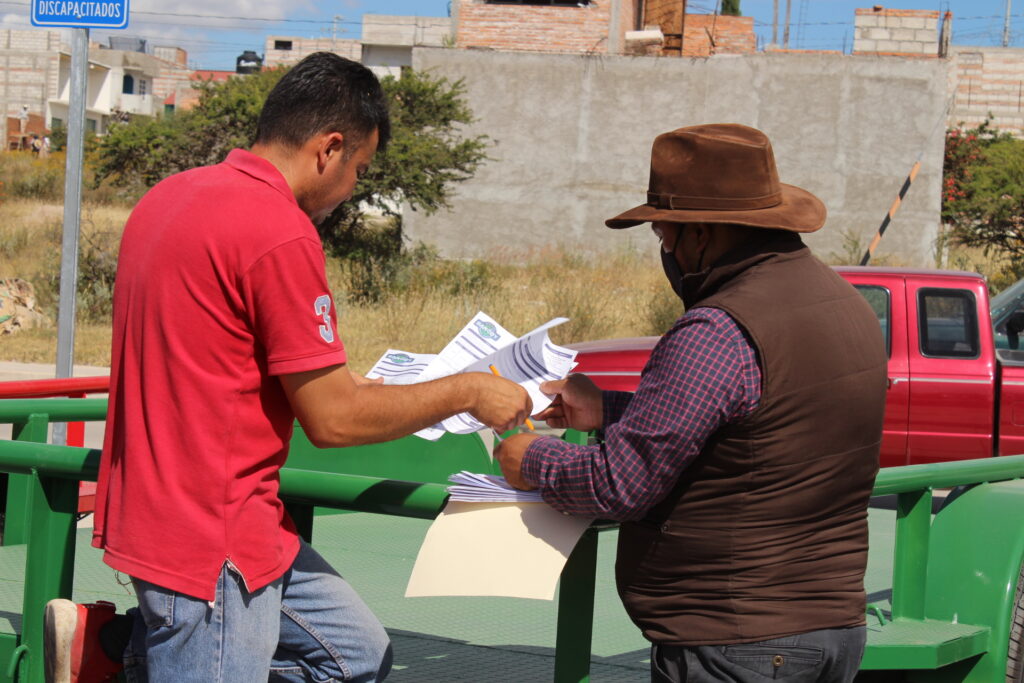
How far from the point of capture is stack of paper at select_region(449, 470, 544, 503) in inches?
96.0

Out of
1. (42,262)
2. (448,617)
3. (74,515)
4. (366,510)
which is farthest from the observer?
(42,262)

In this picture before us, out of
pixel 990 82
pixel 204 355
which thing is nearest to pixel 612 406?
pixel 204 355

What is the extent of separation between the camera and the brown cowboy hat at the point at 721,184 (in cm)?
224

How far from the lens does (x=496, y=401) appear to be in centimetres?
250

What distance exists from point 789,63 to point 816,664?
1145 inches

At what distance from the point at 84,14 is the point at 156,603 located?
5278 mm

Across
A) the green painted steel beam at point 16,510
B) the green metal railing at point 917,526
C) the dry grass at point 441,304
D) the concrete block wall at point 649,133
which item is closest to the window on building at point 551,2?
the concrete block wall at point 649,133

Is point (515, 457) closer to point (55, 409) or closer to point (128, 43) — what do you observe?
point (55, 409)

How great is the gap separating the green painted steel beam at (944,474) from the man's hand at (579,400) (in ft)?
2.38

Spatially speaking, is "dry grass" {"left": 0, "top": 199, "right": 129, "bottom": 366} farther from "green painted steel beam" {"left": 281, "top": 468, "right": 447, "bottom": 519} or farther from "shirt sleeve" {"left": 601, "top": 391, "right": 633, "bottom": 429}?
"shirt sleeve" {"left": 601, "top": 391, "right": 633, "bottom": 429}

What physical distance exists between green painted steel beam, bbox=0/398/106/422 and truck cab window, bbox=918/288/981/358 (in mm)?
6866

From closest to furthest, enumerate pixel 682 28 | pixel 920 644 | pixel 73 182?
pixel 920 644 → pixel 73 182 → pixel 682 28

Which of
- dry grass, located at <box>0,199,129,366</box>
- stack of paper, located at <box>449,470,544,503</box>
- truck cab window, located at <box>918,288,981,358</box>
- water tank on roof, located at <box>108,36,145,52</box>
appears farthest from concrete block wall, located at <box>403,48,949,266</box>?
water tank on roof, located at <box>108,36,145,52</box>

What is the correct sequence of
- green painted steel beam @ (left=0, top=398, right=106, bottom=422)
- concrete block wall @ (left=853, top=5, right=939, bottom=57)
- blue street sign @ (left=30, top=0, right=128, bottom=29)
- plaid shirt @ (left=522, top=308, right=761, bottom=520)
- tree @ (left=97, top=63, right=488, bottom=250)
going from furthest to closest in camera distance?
concrete block wall @ (left=853, top=5, right=939, bottom=57) → tree @ (left=97, top=63, right=488, bottom=250) → blue street sign @ (left=30, top=0, right=128, bottom=29) → green painted steel beam @ (left=0, top=398, right=106, bottom=422) → plaid shirt @ (left=522, top=308, right=761, bottom=520)
